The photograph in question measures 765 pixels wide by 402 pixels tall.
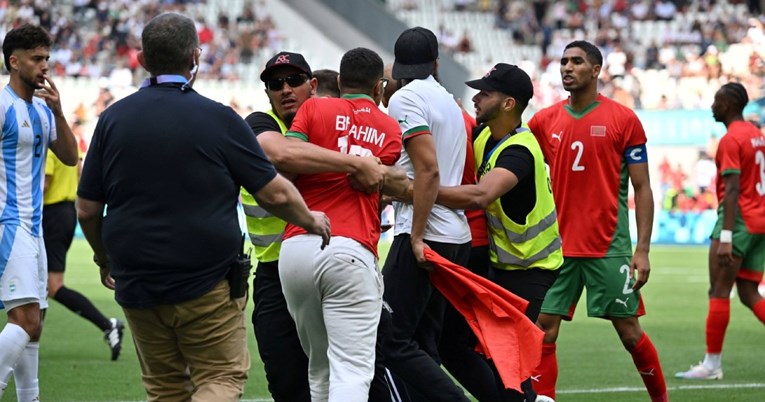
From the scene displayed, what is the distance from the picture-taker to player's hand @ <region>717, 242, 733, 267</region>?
10516 millimetres

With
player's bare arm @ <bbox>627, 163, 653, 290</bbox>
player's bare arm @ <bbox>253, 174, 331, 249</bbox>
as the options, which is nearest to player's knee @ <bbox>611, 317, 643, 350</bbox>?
player's bare arm @ <bbox>627, 163, 653, 290</bbox>

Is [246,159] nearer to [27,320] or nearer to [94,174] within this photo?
Result: [94,174]

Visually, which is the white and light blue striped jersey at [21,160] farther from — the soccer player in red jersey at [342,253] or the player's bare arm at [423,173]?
the player's bare arm at [423,173]

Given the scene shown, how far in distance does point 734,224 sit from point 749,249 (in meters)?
0.46

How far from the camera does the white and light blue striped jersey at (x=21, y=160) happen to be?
291 inches

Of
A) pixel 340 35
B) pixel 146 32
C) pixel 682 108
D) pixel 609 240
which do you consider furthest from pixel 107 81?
pixel 146 32

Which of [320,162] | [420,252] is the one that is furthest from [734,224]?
[320,162]

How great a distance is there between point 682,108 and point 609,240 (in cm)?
2543

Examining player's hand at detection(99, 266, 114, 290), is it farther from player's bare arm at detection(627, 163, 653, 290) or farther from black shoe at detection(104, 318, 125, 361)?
black shoe at detection(104, 318, 125, 361)

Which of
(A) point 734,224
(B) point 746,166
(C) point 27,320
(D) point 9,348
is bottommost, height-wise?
(D) point 9,348

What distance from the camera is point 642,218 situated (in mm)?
8039

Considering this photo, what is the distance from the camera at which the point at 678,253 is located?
27.4 m

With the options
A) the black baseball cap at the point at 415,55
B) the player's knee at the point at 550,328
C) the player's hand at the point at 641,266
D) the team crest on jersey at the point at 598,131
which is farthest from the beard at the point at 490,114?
the player's knee at the point at 550,328

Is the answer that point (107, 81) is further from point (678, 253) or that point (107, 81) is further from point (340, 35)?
point (678, 253)
